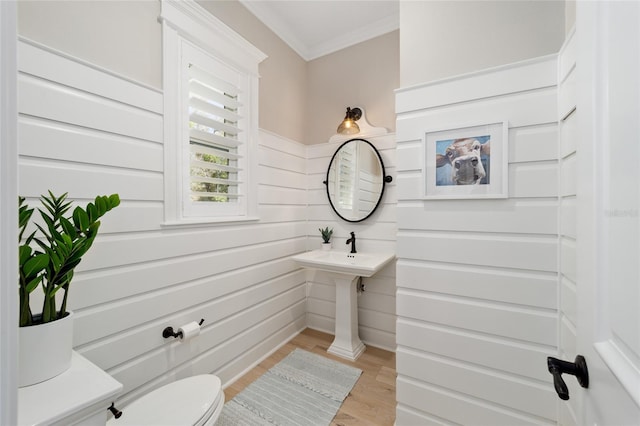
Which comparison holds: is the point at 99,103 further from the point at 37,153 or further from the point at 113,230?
the point at 113,230

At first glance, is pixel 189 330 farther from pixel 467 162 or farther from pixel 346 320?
pixel 467 162

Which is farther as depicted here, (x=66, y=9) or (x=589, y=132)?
(x=66, y=9)

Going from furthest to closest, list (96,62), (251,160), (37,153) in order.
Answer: (251,160) < (96,62) < (37,153)

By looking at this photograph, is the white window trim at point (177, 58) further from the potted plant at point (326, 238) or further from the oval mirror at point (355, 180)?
the oval mirror at point (355, 180)

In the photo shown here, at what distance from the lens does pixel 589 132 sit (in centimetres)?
53

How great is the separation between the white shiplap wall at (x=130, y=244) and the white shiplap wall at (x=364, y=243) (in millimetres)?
812

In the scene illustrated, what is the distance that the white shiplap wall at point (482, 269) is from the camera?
1.16 m

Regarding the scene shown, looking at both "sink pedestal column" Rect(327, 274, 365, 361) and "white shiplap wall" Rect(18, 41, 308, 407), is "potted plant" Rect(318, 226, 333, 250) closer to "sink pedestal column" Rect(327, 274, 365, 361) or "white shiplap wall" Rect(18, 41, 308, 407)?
"sink pedestal column" Rect(327, 274, 365, 361)

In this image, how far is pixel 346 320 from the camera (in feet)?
7.50

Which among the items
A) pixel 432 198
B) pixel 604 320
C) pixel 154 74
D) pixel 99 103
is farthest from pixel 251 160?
pixel 604 320

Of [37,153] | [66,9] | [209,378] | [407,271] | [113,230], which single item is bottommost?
A: [209,378]

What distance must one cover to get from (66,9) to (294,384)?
2.47m

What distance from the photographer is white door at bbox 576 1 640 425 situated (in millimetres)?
393

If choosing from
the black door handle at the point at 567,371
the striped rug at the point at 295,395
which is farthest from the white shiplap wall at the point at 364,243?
the black door handle at the point at 567,371
